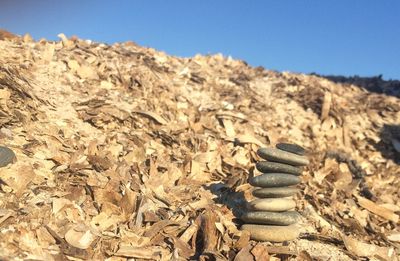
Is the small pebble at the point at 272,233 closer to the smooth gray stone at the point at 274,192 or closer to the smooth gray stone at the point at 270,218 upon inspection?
the smooth gray stone at the point at 270,218

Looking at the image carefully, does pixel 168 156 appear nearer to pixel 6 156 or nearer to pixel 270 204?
pixel 270 204

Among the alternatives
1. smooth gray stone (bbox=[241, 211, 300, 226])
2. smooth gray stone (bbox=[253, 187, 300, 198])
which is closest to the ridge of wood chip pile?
smooth gray stone (bbox=[241, 211, 300, 226])

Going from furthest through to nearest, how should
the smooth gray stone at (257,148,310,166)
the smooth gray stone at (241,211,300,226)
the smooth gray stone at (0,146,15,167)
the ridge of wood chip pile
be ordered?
the smooth gray stone at (257,148,310,166), the smooth gray stone at (241,211,300,226), the smooth gray stone at (0,146,15,167), the ridge of wood chip pile

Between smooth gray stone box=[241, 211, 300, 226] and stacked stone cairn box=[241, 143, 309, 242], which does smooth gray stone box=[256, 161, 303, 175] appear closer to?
stacked stone cairn box=[241, 143, 309, 242]

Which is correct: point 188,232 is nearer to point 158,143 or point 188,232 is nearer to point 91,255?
point 91,255

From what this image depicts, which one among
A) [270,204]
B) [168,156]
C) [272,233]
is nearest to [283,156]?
[270,204]

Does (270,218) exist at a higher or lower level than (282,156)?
lower
